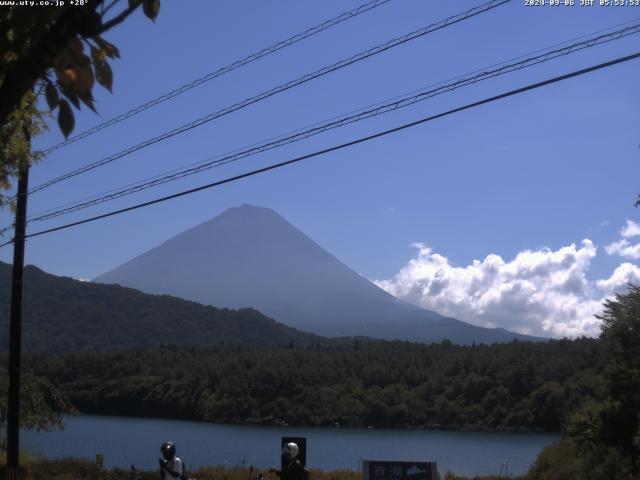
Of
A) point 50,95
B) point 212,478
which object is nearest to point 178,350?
point 212,478

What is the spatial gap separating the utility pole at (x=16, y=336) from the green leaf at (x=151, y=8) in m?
15.3

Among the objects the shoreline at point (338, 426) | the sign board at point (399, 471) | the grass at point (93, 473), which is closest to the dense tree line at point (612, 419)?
the grass at point (93, 473)

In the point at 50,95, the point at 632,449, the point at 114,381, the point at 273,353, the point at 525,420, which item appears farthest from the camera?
the point at 273,353

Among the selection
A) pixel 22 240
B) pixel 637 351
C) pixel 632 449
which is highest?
pixel 22 240

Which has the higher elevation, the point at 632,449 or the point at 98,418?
the point at 632,449

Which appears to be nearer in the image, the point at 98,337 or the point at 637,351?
the point at 637,351

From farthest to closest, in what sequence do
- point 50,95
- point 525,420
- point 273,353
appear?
1. point 273,353
2. point 525,420
3. point 50,95

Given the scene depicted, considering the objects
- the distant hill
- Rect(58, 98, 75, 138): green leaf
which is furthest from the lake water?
the distant hill

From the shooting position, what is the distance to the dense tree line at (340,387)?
3199 inches

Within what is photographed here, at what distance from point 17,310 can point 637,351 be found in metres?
14.4

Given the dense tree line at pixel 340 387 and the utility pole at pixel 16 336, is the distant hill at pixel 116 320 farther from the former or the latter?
the utility pole at pixel 16 336

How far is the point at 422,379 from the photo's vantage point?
94688 millimetres

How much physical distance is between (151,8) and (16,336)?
16.7 meters

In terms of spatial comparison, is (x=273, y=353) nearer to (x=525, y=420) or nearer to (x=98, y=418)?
(x=98, y=418)
